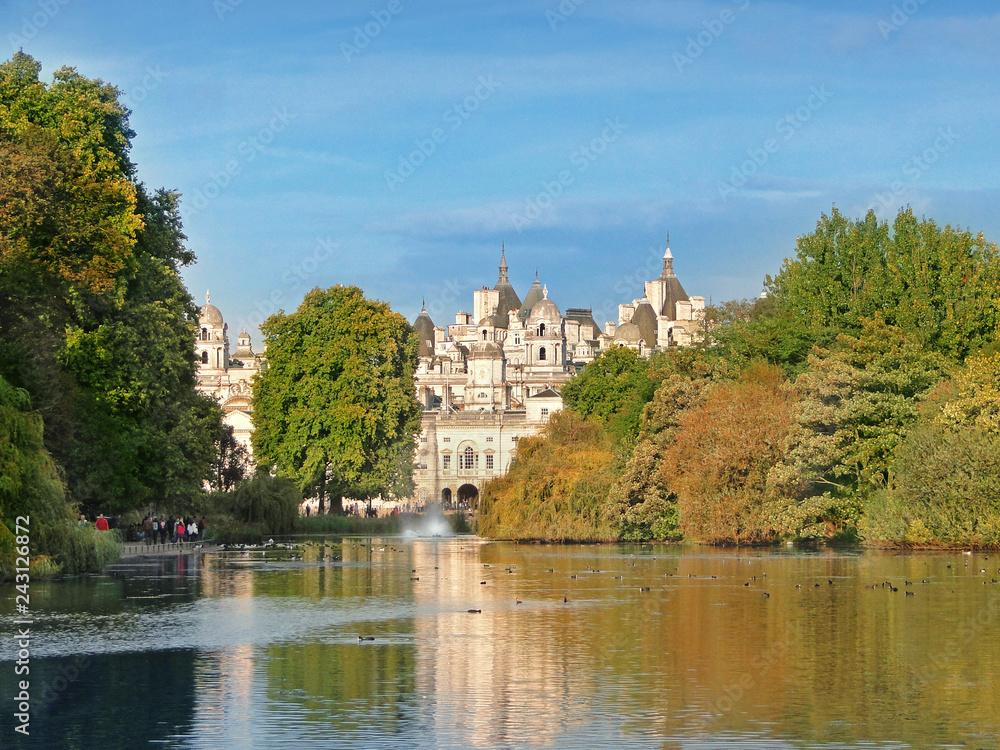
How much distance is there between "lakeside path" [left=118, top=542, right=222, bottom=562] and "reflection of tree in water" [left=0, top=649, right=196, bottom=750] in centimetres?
2105

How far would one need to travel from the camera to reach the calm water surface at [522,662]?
11.9 m

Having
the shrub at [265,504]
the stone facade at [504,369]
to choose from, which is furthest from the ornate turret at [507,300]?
the shrub at [265,504]

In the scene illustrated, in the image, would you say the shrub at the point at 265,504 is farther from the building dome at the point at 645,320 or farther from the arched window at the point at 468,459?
the building dome at the point at 645,320

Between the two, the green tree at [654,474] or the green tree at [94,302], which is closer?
the green tree at [94,302]

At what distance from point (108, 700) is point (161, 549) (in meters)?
27.9

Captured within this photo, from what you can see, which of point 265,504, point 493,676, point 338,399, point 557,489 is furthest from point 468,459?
point 493,676

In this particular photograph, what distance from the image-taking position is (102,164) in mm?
33312

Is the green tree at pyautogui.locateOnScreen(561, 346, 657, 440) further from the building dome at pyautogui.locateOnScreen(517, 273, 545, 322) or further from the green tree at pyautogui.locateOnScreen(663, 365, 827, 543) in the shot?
the building dome at pyautogui.locateOnScreen(517, 273, 545, 322)

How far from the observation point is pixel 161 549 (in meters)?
40.5

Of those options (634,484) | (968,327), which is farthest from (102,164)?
(968,327)

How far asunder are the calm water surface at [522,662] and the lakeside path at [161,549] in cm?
1105

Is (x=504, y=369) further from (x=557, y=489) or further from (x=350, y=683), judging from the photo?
(x=350, y=683)

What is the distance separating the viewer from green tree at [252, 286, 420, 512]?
192 ft

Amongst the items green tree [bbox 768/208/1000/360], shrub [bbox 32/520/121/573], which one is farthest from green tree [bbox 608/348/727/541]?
shrub [bbox 32/520/121/573]
